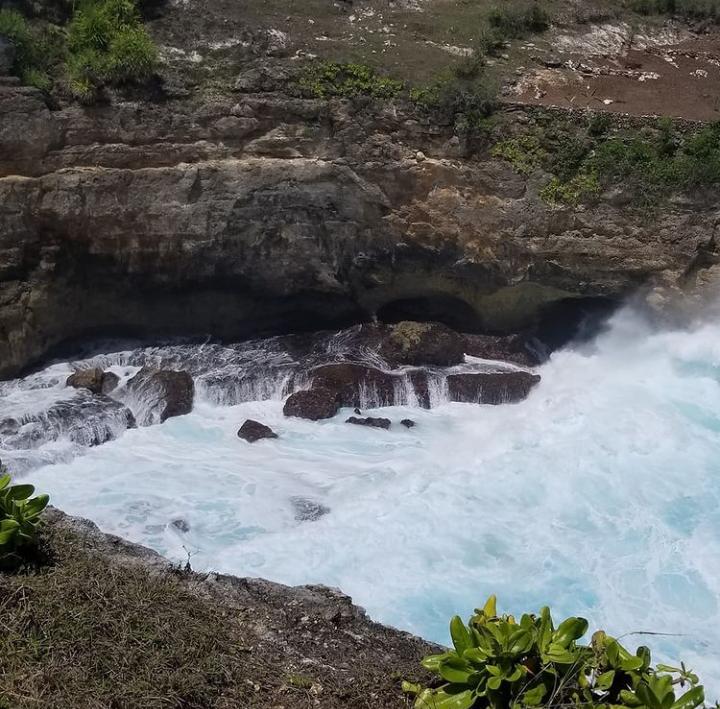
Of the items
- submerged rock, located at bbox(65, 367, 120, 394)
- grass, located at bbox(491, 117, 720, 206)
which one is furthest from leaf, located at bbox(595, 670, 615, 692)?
grass, located at bbox(491, 117, 720, 206)

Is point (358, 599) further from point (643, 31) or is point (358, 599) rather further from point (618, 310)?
point (643, 31)

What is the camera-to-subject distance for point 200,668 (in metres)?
5.18

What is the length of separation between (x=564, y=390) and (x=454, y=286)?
3472 mm

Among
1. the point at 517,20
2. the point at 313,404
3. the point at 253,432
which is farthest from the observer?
the point at 517,20

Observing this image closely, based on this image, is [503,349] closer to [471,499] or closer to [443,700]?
[471,499]

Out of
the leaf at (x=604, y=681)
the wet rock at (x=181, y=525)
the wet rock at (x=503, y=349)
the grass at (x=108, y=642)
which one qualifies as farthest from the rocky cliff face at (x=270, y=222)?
the leaf at (x=604, y=681)

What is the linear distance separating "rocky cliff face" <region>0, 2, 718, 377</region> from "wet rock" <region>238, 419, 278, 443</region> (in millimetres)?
4121

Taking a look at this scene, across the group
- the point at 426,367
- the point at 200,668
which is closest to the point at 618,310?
the point at 426,367

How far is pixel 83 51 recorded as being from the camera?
1716 cm

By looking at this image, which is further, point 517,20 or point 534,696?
point 517,20

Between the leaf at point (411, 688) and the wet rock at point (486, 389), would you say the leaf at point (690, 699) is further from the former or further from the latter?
the wet rock at point (486, 389)

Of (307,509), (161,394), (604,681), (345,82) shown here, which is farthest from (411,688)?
(345,82)

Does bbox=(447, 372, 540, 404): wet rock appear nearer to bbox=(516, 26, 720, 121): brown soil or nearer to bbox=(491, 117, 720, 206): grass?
bbox=(491, 117, 720, 206): grass

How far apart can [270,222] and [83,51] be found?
5.34 m
